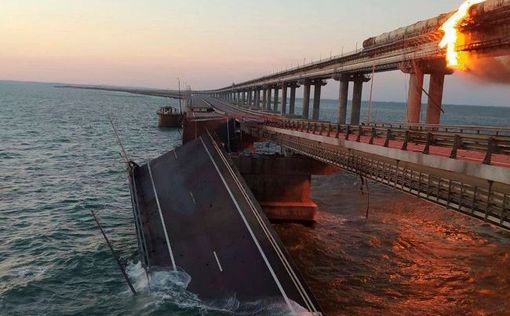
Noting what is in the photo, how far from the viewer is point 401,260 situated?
29.0 m

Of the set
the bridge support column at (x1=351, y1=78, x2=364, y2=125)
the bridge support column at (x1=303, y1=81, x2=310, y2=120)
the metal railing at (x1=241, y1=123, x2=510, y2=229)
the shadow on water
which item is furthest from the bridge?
the bridge support column at (x1=303, y1=81, x2=310, y2=120)

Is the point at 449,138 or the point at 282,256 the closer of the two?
the point at 449,138

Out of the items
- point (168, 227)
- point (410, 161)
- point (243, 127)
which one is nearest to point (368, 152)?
point (410, 161)

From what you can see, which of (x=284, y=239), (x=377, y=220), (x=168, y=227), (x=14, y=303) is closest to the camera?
(x=14, y=303)

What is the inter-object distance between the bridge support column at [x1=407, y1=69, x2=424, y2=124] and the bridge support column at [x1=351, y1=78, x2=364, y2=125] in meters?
21.9

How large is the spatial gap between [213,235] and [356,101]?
51.6 metres

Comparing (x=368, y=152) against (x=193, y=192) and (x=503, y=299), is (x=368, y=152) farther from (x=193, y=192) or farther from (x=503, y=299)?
(x=193, y=192)

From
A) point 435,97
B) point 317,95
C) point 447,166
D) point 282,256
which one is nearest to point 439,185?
point 447,166

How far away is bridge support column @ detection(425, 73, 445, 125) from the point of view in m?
46.1

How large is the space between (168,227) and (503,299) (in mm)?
20186

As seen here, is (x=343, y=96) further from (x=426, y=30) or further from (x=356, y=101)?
(x=426, y=30)

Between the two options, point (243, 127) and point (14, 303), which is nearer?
point (14, 303)

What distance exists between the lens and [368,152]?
27.3 meters

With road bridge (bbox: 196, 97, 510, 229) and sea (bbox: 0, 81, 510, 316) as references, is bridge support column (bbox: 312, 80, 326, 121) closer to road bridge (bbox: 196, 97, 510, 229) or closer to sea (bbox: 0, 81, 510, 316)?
sea (bbox: 0, 81, 510, 316)
